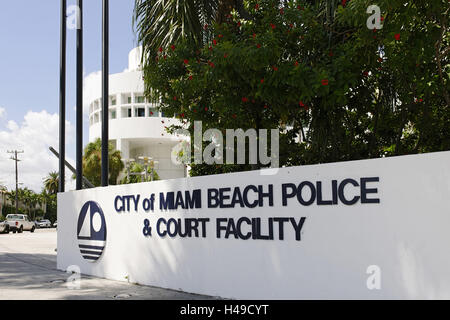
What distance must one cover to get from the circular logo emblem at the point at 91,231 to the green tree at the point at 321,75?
2705 mm

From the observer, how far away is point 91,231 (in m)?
10.8

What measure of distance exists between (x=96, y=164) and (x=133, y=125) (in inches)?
631

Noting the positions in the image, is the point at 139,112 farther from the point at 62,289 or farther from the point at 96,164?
the point at 62,289

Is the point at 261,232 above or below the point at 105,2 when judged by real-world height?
below

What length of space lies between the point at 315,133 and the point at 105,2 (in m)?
5.77

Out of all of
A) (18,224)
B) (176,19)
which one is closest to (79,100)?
(176,19)

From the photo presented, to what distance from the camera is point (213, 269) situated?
7.86 meters

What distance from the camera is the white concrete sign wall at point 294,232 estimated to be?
5457mm

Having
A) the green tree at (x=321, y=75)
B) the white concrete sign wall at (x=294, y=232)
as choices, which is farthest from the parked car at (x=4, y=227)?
the white concrete sign wall at (x=294, y=232)

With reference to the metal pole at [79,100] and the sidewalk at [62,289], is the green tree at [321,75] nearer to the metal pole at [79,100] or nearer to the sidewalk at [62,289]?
the metal pole at [79,100]

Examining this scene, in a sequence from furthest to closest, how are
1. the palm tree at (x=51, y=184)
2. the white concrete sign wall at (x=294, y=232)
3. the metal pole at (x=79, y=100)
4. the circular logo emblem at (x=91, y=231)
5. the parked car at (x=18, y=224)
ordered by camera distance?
the palm tree at (x=51, y=184), the parked car at (x=18, y=224), the metal pole at (x=79, y=100), the circular logo emblem at (x=91, y=231), the white concrete sign wall at (x=294, y=232)
